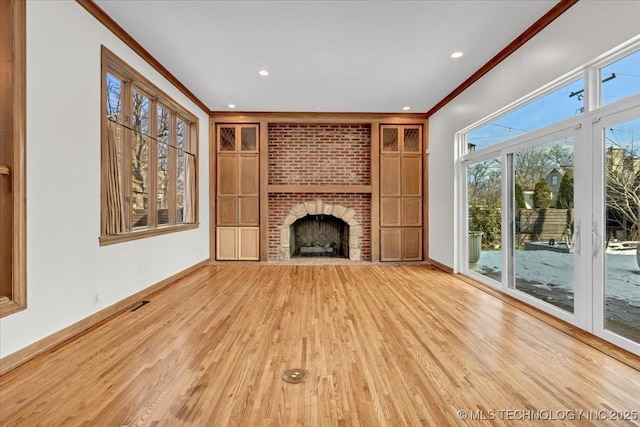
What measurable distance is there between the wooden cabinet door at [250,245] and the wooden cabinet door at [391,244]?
8.63ft

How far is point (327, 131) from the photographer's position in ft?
21.3

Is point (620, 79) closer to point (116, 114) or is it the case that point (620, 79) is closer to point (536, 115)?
point (536, 115)

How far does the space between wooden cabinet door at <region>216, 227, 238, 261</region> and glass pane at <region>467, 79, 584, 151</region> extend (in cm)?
481

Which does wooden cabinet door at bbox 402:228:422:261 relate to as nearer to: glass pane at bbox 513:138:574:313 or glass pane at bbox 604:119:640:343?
glass pane at bbox 513:138:574:313

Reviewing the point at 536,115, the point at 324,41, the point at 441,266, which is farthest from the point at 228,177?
the point at 536,115

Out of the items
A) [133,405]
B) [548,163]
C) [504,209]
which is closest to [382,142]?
[504,209]

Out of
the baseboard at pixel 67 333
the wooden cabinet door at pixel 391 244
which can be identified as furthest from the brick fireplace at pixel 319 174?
the baseboard at pixel 67 333

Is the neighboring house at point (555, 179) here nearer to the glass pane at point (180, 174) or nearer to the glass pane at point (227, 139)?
the glass pane at point (180, 174)

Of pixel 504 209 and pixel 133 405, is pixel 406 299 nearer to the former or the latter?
pixel 504 209

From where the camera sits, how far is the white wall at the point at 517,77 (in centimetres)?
240

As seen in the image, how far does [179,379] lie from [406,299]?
2.63 meters

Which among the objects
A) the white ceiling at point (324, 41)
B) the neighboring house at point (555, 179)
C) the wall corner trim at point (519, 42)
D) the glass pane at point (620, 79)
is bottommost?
the neighboring house at point (555, 179)

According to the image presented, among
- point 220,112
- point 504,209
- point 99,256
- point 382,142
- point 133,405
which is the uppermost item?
point 220,112

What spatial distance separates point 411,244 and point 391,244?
1.37 feet
